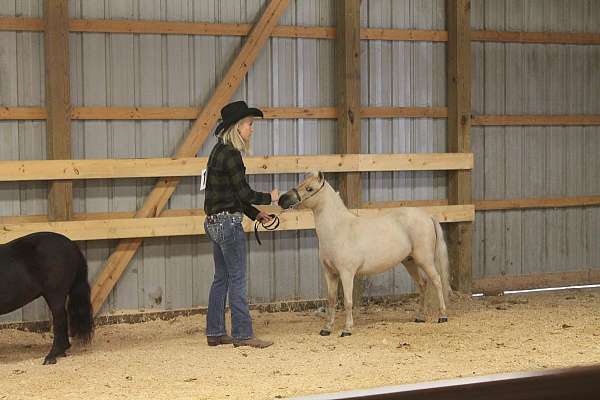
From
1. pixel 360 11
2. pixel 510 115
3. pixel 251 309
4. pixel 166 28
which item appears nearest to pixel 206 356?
pixel 251 309

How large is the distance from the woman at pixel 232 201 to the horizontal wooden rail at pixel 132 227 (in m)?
1.25

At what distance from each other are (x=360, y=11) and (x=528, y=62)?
6.66ft

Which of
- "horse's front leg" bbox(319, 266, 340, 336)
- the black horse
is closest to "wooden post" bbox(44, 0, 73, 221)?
the black horse

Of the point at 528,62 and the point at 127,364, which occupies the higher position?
the point at 528,62

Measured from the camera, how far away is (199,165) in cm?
737

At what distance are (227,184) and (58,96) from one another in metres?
1.87

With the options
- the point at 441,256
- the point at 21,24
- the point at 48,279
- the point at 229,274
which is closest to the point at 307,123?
the point at 441,256

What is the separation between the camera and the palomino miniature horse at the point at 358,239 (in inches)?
260

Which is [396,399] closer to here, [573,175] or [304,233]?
[304,233]

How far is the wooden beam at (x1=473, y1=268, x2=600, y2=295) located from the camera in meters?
8.78

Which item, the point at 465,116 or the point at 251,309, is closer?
the point at 251,309

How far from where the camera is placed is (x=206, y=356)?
5.86m

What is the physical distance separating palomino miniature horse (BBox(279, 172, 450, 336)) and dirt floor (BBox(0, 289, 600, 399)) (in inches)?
16.1

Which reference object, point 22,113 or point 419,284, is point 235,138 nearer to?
point 22,113
